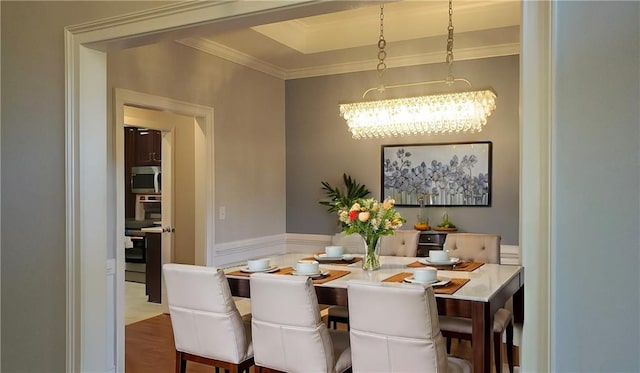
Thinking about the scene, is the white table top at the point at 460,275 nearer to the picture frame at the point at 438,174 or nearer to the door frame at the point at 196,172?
the door frame at the point at 196,172

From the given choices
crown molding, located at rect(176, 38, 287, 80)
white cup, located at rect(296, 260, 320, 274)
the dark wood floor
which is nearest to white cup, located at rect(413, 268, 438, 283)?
white cup, located at rect(296, 260, 320, 274)

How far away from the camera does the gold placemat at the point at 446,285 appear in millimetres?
2490

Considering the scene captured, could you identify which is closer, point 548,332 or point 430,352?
point 548,332

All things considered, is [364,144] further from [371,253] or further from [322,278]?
[322,278]

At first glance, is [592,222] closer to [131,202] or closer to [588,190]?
[588,190]

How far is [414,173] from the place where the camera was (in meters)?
5.00

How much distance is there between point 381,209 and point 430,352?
1.10 metres

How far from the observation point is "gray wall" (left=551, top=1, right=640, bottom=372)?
1312mm

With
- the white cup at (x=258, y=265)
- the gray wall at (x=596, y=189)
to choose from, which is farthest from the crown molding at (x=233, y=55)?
the gray wall at (x=596, y=189)

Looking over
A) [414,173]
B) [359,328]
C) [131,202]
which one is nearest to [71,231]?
[359,328]

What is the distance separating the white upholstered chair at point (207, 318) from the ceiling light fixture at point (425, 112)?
201 centimetres

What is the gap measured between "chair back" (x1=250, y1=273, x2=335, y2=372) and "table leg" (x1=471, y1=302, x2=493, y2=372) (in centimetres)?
69

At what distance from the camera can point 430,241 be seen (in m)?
4.66

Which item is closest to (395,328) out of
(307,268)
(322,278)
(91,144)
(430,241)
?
(322,278)
